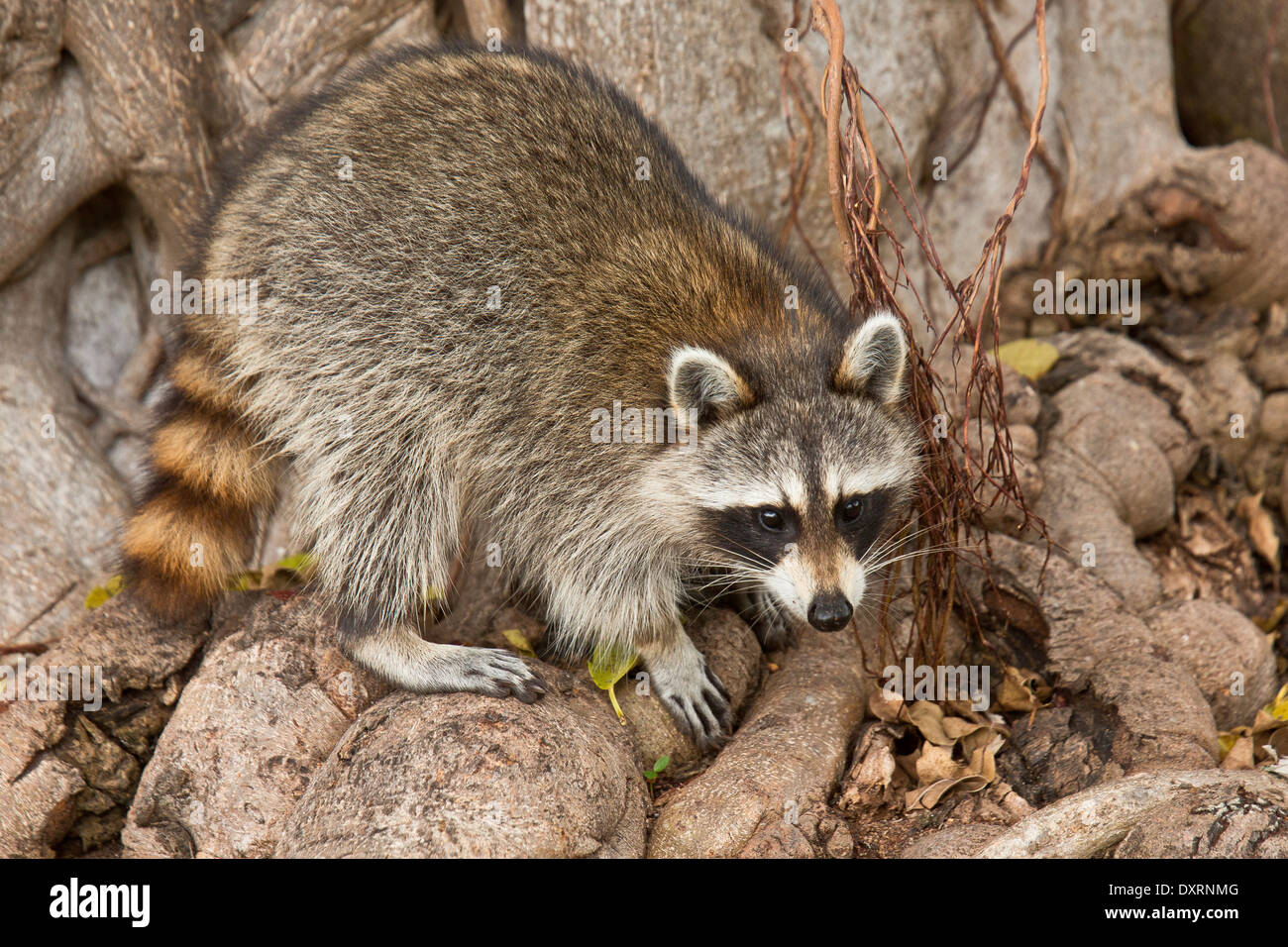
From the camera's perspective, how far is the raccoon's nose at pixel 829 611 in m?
3.17

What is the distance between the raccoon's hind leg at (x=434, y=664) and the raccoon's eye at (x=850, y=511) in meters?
1.02

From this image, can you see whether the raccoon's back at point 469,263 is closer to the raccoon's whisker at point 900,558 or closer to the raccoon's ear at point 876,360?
the raccoon's ear at point 876,360

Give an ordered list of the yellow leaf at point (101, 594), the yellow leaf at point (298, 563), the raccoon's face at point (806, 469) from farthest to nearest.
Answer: the yellow leaf at point (101, 594)
the yellow leaf at point (298, 563)
the raccoon's face at point (806, 469)

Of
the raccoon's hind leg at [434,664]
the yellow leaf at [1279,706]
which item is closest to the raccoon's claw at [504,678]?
the raccoon's hind leg at [434,664]

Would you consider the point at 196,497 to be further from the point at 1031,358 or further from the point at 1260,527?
the point at 1260,527

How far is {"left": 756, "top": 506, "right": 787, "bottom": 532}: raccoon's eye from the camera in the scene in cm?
338

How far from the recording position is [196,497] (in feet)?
12.3

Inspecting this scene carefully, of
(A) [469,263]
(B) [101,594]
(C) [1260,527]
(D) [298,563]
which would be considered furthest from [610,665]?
(C) [1260,527]

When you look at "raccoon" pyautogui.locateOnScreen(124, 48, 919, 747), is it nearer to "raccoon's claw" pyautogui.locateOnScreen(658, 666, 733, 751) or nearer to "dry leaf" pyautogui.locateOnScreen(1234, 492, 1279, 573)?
"raccoon's claw" pyautogui.locateOnScreen(658, 666, 733, 751)

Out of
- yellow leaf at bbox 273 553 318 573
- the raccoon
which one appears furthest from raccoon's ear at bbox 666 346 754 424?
yellow leaf at bbox 273 553 318 573

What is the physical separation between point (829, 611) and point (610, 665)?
A: 35.0 inches

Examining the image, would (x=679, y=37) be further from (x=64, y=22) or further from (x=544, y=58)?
(x=64, y=22)

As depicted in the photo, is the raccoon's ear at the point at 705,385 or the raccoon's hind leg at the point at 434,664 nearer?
the raccoon's ear at the point at 705,385
